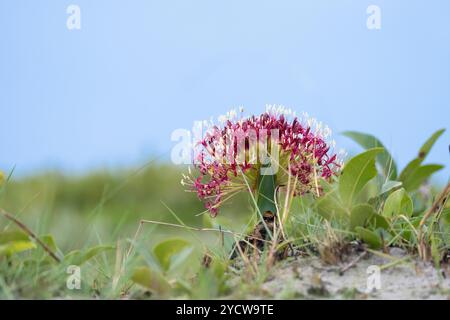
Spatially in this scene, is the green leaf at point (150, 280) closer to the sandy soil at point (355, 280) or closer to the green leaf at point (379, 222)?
the sandy soil at point (355, 280)

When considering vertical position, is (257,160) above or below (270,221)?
above

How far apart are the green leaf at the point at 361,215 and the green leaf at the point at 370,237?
0.04 m

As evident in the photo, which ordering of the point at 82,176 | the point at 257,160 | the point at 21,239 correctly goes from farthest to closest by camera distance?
the point at 82,176 → the point at 257,160 → the point at 21,239

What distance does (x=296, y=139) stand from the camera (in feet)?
6.00

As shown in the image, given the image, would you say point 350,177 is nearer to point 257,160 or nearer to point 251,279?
point 257,160

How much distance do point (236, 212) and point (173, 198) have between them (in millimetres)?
1015

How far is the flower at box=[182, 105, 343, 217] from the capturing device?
1820 millimetres

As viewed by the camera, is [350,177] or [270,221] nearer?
[350,177]

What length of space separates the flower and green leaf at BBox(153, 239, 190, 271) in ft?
0.91

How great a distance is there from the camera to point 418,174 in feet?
8.27

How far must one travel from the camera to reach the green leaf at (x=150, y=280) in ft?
4.85

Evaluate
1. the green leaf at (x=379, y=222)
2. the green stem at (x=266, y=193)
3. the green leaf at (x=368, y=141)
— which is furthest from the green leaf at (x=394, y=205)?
the green leaf at (x=368, y=141)
